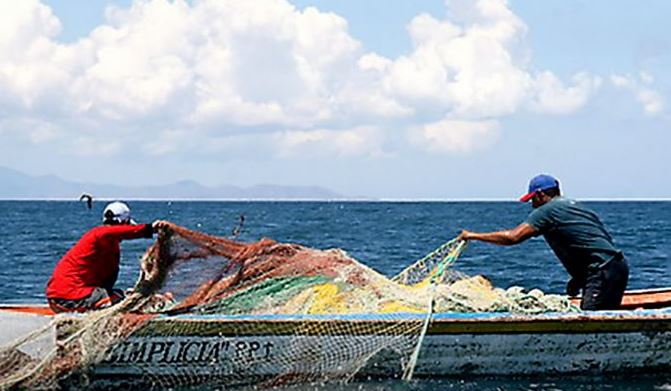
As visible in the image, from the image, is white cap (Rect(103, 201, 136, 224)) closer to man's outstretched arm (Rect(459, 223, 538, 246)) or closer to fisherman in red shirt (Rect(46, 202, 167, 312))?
fisherman in red shirt (Rect(46, 202, 167, 312))

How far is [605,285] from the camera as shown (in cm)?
1040

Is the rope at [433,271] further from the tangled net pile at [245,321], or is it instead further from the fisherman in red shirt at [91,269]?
the fisherman in red shirt at [91,269]

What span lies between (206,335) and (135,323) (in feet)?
2.17

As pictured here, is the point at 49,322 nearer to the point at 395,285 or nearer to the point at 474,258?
the point at 395,285

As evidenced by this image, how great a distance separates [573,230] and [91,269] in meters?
4.69

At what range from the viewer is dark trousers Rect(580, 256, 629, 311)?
1035 cm

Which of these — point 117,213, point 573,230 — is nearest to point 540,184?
point 573,230

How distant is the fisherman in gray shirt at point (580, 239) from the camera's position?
407 inches

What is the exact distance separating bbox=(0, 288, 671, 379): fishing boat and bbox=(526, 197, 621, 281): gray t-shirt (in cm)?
61

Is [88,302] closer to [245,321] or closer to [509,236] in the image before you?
[245,321]

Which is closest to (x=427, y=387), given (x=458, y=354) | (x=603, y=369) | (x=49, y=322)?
(x=458, y=354)

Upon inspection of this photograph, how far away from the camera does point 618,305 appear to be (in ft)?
35.0

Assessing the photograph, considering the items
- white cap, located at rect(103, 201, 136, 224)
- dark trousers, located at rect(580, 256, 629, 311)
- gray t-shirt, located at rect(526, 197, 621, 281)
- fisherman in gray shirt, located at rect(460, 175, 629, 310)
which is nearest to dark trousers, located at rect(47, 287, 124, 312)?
white cap, located at rect(103, 201, 136, 224)

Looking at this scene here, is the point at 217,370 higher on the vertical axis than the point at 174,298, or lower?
lower
